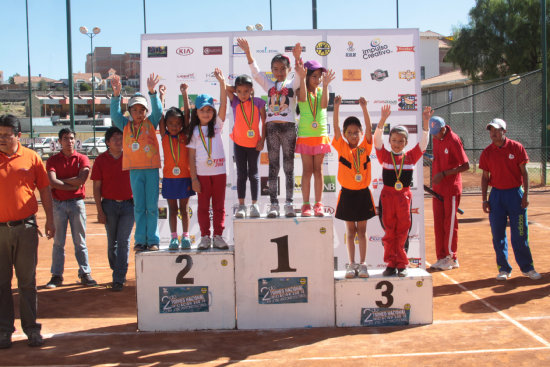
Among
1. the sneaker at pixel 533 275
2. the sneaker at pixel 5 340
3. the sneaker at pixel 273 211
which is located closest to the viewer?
the sneaker at pixel 5 340

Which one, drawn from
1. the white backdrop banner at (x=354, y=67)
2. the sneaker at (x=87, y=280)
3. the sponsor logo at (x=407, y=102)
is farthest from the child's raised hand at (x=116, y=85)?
the sponsor logo at (x=407, y=102)

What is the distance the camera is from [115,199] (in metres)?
8.14

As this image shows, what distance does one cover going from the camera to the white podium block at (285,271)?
6.21 m

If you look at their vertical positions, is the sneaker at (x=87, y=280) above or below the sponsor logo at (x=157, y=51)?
below

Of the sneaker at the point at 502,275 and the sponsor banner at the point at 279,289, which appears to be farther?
the sneaker at the point at 502,275

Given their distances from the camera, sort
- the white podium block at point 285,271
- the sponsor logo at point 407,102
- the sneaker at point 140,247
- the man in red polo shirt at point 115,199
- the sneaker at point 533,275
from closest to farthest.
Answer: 1. the white podium block at point 285,271
2. the sneaker at point 140,247
3. the sneaker at point 533,275
4. the man in red polo shirt at point 115,199
5. the sponsor logo at point 407,102

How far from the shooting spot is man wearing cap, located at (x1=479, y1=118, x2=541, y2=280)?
7.87 meters

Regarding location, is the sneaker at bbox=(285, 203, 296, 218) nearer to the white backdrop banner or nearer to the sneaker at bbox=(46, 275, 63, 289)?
the white backdrop banner

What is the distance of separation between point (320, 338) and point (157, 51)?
4.74m

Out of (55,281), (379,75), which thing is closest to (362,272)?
(379,75)

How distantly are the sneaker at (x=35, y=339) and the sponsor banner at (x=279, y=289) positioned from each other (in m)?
2.20

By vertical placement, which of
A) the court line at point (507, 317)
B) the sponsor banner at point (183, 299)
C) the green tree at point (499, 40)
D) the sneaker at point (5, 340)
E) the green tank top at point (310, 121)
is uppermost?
the green tree at point (499, 40)

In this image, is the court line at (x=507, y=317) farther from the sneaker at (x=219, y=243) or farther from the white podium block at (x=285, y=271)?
the sneaker at (x=219, y=243)

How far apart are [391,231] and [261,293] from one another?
1568mm
